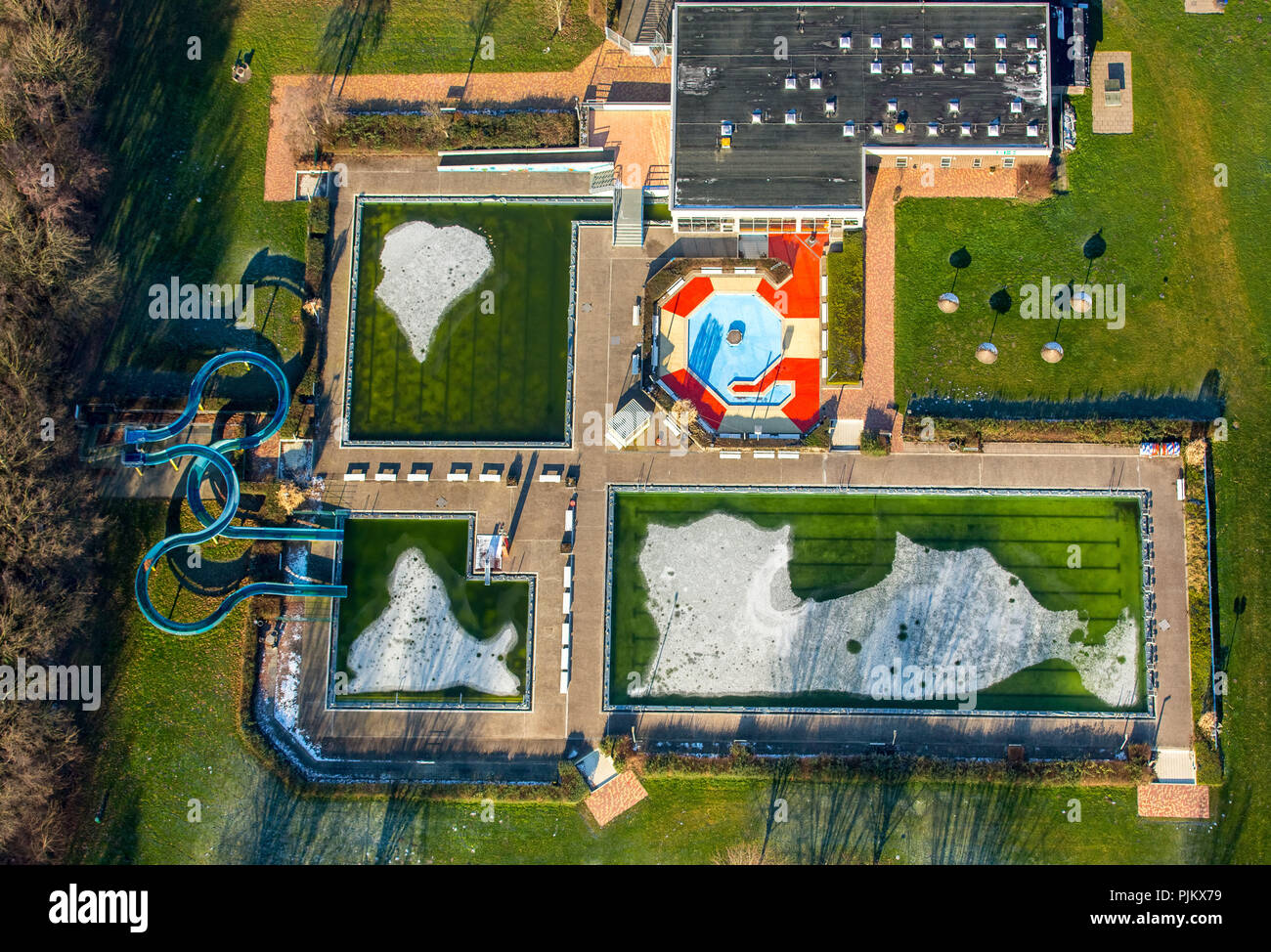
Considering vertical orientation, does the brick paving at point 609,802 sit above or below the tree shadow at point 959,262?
below

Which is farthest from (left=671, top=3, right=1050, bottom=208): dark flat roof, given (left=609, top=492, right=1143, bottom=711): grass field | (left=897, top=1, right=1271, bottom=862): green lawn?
(left=609, top=492, right=1143, bottom=711): grass field

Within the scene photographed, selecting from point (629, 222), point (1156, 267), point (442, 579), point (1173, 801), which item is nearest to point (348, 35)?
point (629, 222)

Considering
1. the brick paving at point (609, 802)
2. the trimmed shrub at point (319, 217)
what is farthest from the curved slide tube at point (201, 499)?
the brick paving at point (609, 802)

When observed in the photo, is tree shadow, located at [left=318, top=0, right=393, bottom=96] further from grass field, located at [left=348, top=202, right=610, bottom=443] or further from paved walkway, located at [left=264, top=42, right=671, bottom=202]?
grass field, located at [left=348, top=202, right=610, bottom=443]

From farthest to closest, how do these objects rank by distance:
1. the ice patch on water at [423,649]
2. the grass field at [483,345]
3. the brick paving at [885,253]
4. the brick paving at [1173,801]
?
the grass field at [483,345]
the brick paving at [885,253]
the ice patch on water at [423,649]
the brick paving at [1173,801]

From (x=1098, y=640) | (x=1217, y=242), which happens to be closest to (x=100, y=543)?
(x=1098, y=640)

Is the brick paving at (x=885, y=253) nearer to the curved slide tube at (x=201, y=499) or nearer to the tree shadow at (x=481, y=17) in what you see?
the tree shadow at (x=481, y=17)
